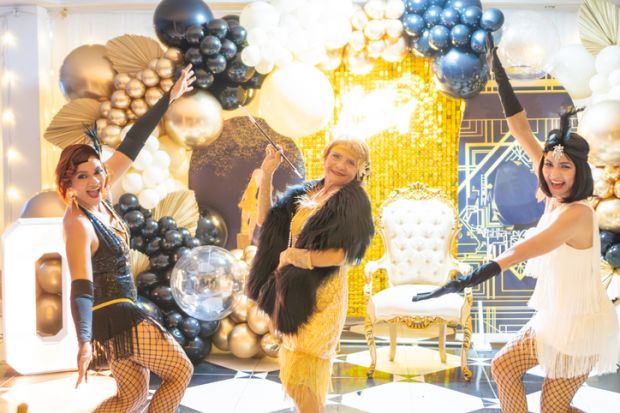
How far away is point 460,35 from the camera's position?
5508 mm

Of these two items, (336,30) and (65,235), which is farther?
(336,30)

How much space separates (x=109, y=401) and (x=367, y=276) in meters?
2.82

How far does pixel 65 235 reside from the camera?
2855 mm

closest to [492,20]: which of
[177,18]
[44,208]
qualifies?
[177,18]

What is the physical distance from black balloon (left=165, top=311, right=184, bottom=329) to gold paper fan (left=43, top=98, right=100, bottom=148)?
4.72 feet

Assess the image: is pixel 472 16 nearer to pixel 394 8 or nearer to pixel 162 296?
pixel 394 8

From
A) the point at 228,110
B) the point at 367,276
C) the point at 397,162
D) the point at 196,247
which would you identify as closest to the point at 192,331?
the point at 196,247

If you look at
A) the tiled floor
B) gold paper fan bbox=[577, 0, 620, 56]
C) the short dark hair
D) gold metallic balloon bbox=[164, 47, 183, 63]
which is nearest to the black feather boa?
the short dark hair

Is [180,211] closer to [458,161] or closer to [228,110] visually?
[228,110]

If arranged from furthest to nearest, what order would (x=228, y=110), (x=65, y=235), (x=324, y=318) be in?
(x=228, y=110), (x=324, y=318), (x=65, y=235)

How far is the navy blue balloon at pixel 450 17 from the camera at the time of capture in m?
5.55

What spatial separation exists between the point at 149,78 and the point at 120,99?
26 cm

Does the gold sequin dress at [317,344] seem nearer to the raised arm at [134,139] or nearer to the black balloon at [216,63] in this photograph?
the raised arm at [134,139]

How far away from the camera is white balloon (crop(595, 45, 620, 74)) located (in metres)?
5.39
